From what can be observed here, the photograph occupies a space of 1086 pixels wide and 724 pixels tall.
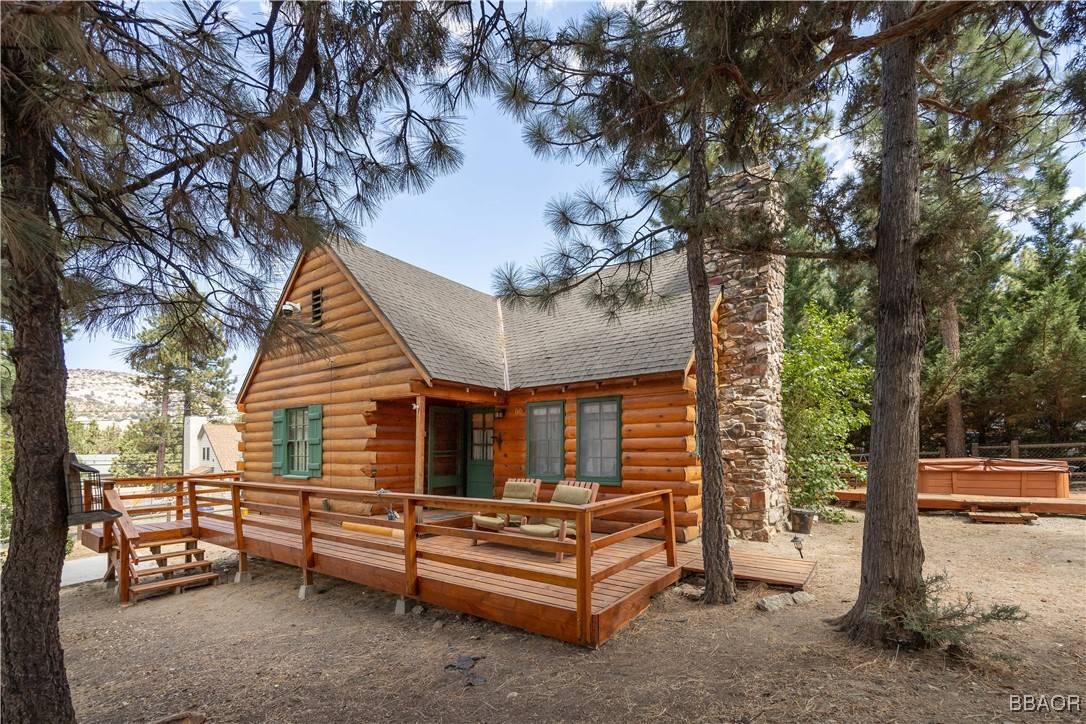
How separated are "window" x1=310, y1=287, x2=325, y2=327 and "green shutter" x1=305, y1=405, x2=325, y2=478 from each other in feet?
5.79

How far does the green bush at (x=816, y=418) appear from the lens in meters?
9.64

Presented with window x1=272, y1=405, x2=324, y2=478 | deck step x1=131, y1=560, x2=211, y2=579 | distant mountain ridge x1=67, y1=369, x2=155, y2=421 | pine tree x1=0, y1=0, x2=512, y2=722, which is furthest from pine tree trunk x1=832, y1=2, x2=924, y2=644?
distant mountain ridge x1=67, y1=369, x2=155, y2=421

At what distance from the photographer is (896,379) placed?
4.16 m

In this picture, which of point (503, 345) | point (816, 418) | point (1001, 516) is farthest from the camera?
point (503, 345)

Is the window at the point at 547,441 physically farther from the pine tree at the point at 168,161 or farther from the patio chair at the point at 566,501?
the pine tree at the point at 168,161

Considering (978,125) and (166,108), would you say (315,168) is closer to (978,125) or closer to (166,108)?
(166,108)

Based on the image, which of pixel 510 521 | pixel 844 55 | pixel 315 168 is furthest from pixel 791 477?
pixel 315 168

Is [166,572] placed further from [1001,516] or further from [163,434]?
[163,434]

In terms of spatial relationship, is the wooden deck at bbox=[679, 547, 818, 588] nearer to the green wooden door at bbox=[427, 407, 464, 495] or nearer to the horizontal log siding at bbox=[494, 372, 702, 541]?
the horizontal log siding at bbox=[494, 372, 702, 541]

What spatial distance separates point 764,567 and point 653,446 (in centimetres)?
224

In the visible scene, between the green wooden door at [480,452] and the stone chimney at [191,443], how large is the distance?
94.4ft

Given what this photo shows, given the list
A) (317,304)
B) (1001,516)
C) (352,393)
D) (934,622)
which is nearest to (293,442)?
(352,393)

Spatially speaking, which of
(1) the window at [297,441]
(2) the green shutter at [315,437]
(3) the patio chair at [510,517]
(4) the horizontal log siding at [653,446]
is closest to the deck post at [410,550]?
(3) the patio chair at [510,517]

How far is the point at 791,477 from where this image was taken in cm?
966
